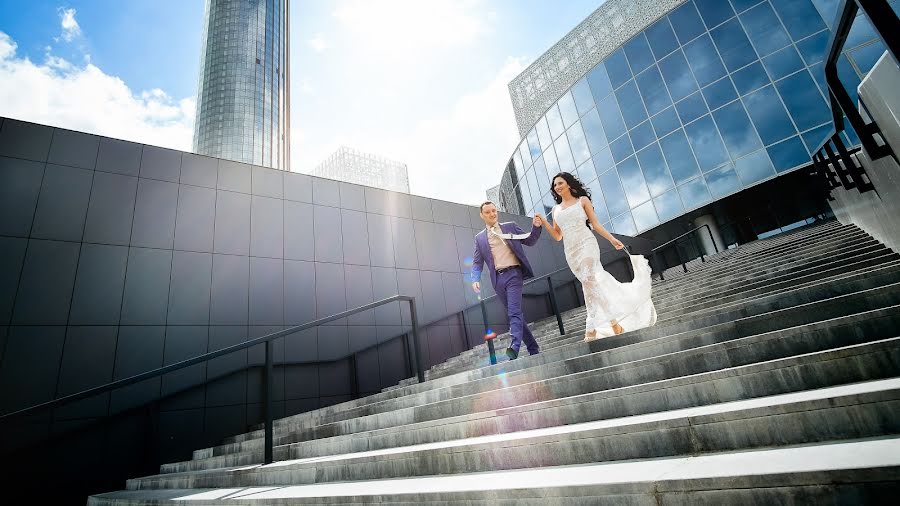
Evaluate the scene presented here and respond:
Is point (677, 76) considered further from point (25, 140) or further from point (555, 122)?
point (25, 140)

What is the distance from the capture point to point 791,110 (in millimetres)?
15477

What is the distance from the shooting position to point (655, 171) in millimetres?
18469

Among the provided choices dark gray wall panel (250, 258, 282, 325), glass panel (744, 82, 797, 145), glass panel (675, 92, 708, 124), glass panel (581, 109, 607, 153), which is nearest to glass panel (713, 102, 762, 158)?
glass panel (744, 82, 797, 145)

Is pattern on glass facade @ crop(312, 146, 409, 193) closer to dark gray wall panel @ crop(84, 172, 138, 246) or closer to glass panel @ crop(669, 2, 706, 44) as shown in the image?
glass panel @ crop(669, 2, 706, 44)

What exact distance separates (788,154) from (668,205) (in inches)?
169

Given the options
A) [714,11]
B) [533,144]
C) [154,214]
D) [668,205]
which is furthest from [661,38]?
[154,214]

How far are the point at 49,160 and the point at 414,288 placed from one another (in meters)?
6.79

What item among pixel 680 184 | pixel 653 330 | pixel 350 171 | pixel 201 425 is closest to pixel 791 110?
pixel 680 184

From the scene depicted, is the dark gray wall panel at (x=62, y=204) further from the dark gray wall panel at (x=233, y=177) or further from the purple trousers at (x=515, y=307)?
the purple trousers at (x=515, y=307)

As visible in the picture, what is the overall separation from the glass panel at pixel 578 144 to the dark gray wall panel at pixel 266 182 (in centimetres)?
1616

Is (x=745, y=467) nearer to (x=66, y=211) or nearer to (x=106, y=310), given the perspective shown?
(x=106, y=310)

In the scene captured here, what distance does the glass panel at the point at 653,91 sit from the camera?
18.5m

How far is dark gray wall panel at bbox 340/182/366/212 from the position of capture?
9648 millimetres

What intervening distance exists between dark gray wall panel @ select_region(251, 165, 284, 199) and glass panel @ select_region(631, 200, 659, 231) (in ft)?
50.9
